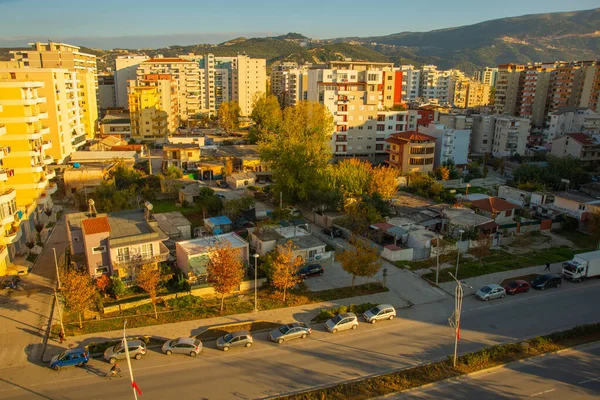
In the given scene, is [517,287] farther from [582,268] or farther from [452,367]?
[452,367]

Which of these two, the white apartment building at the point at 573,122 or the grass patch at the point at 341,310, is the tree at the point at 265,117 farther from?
the grass patch at the point at 341,310

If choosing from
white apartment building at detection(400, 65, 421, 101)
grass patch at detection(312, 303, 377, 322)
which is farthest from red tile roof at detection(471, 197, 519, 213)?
white apartment building at detection(400, 65, 421, 101)

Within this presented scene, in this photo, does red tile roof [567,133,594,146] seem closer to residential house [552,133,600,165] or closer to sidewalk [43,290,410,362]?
residential house [552,133,600,165]

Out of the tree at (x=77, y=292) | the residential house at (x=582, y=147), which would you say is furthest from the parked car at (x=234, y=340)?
the residential house at (x=582, y=147)

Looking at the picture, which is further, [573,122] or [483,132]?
[573,122]

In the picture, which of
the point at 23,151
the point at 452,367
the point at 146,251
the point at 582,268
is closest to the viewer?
the point at 452,367

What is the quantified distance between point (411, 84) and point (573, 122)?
6409cm

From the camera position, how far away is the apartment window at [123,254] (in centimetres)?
2409

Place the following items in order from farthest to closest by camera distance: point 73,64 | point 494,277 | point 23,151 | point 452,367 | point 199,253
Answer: point 73,64
point 23,151
point 494,277
point 199,253
point 452,367

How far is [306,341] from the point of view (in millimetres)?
20062

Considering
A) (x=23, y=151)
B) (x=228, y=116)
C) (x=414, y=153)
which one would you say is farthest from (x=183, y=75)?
(x=23, y=151)

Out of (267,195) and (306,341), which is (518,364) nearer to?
(306,341)

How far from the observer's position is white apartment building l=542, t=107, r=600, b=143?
72.8 metres

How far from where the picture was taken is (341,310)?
22.1m
